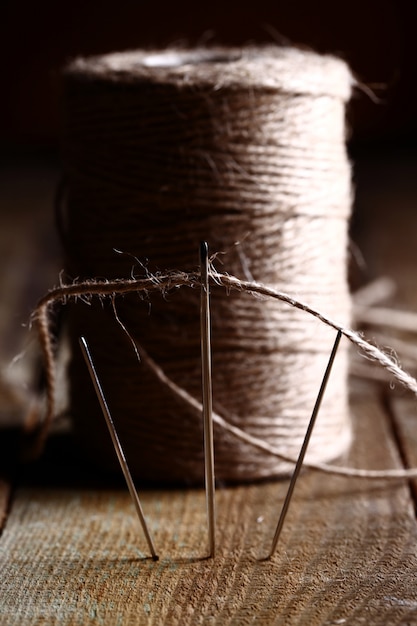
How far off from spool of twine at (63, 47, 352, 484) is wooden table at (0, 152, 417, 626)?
0.16 ft

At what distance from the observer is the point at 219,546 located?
761 mm

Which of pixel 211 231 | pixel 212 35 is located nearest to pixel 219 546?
pixel 211 231

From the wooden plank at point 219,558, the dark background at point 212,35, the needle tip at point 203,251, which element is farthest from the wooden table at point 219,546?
the dark background at point 212,35

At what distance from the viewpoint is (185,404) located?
2.80 ft

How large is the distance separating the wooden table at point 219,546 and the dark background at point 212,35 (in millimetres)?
1002

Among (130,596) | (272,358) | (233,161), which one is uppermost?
(233,161)

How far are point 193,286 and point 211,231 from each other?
0.09 meters

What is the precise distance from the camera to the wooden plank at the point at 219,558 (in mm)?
658

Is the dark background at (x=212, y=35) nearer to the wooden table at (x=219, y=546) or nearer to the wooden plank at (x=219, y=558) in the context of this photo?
the wooden table at (x=219, y=546)

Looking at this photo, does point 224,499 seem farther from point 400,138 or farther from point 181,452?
point 400,138

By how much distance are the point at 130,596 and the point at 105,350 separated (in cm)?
27

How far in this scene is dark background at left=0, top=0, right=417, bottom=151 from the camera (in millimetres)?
1863

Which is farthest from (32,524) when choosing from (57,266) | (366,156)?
(366,156)

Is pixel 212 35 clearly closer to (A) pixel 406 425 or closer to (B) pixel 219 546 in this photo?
(A) pixel 406 425
